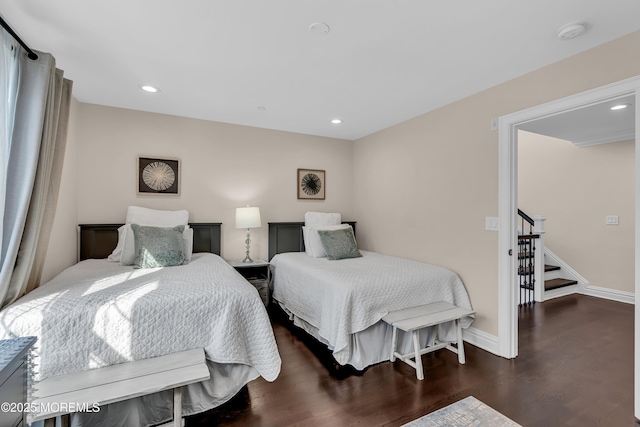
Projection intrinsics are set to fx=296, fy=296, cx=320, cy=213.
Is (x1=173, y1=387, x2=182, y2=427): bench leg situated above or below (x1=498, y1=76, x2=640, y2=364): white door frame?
below

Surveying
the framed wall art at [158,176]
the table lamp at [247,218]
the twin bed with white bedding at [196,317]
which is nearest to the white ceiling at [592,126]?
the twin bed with white bedding at [196,317]

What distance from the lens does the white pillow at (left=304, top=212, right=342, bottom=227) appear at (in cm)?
425

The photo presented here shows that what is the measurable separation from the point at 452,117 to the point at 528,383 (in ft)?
A: 8.06

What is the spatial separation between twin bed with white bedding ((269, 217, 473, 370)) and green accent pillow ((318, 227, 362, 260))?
4.0 inches

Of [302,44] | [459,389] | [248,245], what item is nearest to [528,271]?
[459,389]

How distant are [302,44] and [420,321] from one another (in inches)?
88.2

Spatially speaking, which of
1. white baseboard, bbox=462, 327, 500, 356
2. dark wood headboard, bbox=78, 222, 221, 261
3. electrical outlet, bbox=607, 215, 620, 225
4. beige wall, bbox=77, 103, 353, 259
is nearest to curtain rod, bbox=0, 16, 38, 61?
beige wall, bbox=77, 103, 353, 259

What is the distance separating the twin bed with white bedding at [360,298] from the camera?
2387 mm

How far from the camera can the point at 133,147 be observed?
11.3ft

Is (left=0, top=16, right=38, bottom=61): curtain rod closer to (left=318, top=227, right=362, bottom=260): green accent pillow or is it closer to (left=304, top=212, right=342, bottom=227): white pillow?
(left=318, top=227, right=362, bottom=260): green accent pillow

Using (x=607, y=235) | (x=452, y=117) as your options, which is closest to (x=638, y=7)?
(x=452, y=117)

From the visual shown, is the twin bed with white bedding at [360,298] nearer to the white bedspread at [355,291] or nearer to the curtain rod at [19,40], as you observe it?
the white bedspread at [355,291]

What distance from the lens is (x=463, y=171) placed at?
300 centimetres

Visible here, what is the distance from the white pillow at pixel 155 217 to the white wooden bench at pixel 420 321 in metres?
2.50
